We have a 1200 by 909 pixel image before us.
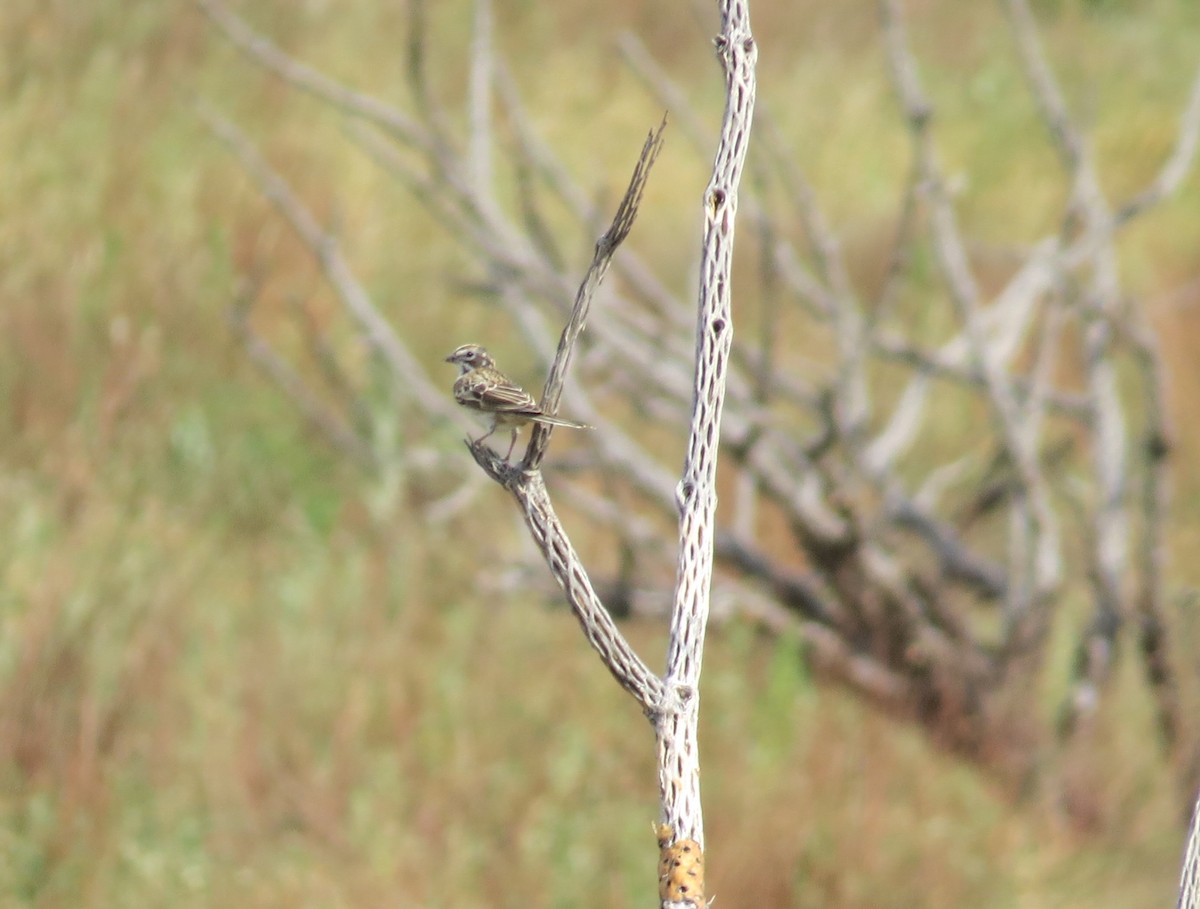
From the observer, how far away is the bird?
7.24 ft

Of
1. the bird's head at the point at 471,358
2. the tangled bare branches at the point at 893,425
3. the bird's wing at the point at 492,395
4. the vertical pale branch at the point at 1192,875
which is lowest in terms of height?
the vertical pale branch at the point at 1192,875

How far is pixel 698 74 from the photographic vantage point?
12.6 m

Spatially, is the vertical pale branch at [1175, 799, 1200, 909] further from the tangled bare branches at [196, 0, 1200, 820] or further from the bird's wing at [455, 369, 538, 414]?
the tangled bare branches at [196, 0, 1200, 820]

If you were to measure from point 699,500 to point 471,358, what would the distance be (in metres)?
1.31

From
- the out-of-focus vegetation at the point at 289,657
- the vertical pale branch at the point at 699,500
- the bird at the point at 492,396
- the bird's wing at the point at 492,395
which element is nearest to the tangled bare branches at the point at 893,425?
the out-of-focus vegetation at the point at 289,657

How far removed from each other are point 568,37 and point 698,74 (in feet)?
3.82

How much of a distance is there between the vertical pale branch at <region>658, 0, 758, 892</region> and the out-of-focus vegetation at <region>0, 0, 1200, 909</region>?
307cm

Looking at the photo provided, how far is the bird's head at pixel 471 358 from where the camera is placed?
2.55 metres

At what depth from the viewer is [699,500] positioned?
140 centimetres

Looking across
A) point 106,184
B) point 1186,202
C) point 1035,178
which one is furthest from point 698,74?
point 106,184

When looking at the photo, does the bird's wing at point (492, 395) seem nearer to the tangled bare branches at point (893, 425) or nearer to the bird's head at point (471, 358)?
the bird's head at point (471, 358)

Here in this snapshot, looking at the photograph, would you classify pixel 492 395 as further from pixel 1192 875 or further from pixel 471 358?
pixel 1192 875

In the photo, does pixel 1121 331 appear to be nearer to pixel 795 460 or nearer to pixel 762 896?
pixel 795 460

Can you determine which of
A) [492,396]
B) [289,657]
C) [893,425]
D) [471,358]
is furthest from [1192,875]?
[893,425]
